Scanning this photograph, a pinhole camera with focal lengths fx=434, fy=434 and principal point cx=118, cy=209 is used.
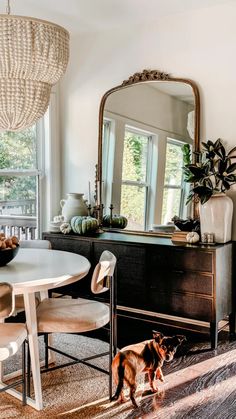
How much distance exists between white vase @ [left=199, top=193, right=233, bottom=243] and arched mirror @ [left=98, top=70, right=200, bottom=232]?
0.33m

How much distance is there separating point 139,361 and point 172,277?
42.5 inches

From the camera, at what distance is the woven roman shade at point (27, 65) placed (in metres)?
2.20

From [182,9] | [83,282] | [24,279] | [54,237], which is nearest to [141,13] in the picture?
[182,9]

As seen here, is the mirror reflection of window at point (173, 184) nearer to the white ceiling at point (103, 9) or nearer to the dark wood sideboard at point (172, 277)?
the dark wood sideboard at point (172, 277)

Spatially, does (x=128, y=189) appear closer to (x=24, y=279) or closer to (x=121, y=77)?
(x=121, y=77)

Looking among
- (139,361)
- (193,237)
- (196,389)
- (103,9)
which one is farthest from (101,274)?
(103,9)

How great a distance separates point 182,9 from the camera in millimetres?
3598

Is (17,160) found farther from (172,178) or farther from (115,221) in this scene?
(172,178)

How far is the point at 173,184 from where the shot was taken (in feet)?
12.5

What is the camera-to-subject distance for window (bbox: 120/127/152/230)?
13.1 ft

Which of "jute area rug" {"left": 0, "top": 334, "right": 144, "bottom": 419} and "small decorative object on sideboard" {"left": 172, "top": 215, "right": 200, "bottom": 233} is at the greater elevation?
"small decorative object on sideboard" {"left": 172, "top": 215, "right": 200, "bottom": 233}

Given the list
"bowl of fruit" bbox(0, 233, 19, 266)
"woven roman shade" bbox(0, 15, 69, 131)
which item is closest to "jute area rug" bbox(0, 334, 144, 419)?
"bowl of fruit" bbox(0, 233, 19, 266)

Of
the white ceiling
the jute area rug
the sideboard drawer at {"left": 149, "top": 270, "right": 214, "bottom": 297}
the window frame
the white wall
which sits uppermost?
the white ceiling

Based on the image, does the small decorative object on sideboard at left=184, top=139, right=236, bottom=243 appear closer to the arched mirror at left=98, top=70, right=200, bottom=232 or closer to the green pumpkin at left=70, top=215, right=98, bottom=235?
the arched mirror at left=98, top=70, right=200, bottom=232
